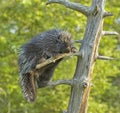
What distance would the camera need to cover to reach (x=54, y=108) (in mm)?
9516

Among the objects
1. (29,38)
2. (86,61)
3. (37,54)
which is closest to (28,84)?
(37,54)

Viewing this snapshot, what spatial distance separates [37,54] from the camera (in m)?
3.29

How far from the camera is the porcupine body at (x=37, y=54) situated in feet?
10.8

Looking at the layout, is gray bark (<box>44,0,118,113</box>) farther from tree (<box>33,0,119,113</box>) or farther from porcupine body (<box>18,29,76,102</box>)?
porcupine body (<box>18,29,76,102</box>)

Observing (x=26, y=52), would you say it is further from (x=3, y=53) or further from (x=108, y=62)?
(x=108, y=62)

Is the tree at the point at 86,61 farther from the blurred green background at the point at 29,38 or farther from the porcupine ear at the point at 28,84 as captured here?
the blurred green background at the point at 29,38

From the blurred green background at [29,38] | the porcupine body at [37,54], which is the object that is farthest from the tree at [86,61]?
the blurred green background at [29,38]

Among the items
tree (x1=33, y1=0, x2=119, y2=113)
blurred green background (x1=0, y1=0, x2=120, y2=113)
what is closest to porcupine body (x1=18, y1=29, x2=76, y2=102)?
tree (x1=33, y1=0, x2=119, y2=113)

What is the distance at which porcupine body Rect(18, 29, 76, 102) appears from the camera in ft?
10.8

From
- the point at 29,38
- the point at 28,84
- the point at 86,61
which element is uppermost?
the point at 86,61

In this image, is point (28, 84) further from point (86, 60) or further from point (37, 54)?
point (86, 60)

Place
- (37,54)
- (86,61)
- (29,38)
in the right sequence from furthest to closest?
(29,38), (86,61), (37,54)

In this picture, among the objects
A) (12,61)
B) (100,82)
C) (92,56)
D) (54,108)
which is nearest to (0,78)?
(12,61)

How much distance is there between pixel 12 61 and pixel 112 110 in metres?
3.00
